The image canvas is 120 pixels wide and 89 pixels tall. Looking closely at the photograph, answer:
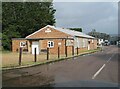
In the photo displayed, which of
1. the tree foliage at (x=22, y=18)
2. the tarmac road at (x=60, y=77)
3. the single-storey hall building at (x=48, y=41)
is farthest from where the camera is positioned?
the tree foliage at (x=22, y=18)

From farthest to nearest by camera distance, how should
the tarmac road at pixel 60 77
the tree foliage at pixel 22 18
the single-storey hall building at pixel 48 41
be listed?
the tree foliage at pixel 22 18
the single-storey hall building at pixel 48 41
the tarmac road at pixel 60 77

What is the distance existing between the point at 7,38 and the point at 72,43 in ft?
43.4

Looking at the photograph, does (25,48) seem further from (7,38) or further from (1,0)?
(1,0)

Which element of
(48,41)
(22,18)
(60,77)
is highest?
(22,18)

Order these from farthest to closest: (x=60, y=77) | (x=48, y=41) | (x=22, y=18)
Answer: (x=22, y=18), (x=48, y=41), (x=60, y=77)

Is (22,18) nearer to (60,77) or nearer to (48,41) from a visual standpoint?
(48,41)

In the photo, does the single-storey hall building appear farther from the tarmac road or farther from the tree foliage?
the tarmac road

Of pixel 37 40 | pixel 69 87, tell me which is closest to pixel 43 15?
pixel 37 40

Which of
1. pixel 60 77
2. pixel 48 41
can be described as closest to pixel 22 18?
pixel 48 41

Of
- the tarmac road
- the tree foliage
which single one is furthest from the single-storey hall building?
the tarmac road

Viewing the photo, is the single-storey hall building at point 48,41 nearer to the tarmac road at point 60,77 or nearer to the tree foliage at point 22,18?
the tree foliage at point 22,18

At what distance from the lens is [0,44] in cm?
5328

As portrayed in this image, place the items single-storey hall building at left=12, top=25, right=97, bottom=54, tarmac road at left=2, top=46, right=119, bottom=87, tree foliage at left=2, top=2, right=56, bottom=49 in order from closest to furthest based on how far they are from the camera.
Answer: tarmac road at left=2, top=46, right=119, bottom=87 < single-storey hall building at left=12, top=25, right=97, bottom=54 < tree foliage at left=2, top=2, right=56, bottom=49

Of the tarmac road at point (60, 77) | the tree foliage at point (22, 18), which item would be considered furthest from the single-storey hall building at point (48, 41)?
the tarmac road at point (60, 77)
